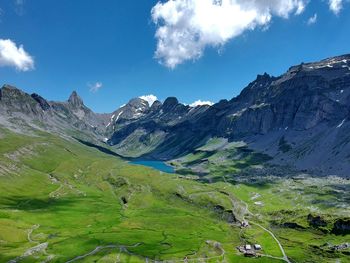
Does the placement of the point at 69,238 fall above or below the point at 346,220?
below

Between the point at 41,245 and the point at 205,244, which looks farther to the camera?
the point at 205,244

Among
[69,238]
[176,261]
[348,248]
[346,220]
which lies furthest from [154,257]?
[346,220]

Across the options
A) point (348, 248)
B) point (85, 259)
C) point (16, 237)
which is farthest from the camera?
point (16, 237)

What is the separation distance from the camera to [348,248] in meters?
176

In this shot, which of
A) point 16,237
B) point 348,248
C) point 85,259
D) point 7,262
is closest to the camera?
point 7,262

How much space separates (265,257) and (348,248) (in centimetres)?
3579

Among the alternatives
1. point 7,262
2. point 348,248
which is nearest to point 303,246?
point 348,248

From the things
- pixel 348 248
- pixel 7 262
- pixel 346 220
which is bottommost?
pixel 7 262

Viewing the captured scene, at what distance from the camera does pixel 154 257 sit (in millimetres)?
174125

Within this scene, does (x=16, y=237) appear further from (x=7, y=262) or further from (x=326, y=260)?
(x=326, y=260)

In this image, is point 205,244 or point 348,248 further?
point 205,244

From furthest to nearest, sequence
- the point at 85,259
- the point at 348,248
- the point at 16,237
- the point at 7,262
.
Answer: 1. the point at 16,237
2. the point at 348,248
3. the point at 85,259
4. the point at 7,262

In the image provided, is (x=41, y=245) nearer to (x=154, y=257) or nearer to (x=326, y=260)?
(x=154, y=257)

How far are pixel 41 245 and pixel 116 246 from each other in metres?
33.4
